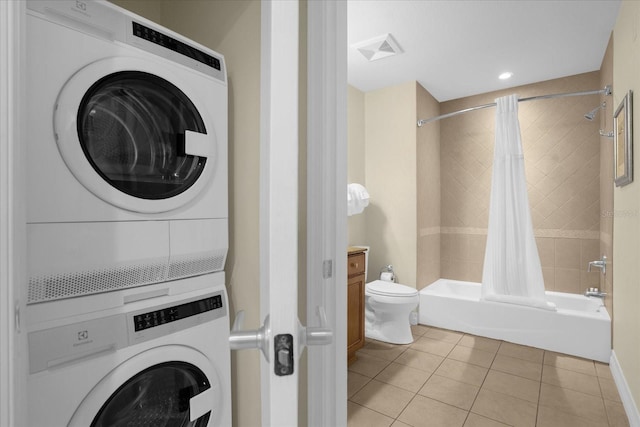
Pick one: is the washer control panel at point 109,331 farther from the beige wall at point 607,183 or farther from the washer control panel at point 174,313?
the beige wall at point 607,183

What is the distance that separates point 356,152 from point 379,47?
43.7 inches

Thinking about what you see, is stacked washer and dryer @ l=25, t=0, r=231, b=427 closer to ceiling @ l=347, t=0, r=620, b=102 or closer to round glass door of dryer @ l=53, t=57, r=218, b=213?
round glass door of dryer @ l=53, t=57, r=218, b=213

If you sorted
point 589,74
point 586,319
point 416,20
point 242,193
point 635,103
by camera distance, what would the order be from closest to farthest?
point 242,193, point 635,103, point 416,20, point 586,319, point 589,74

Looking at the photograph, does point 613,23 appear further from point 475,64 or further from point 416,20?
point 416,20

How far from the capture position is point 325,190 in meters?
1.23

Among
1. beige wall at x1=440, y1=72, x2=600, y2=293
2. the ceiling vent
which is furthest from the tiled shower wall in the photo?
the ceiling vent

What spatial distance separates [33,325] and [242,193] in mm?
808

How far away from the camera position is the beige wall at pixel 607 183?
2.44 meters

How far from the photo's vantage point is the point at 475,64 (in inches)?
114

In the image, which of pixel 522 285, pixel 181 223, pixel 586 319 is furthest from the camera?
pixel 522 285

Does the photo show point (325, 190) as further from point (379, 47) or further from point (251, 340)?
point (379, 47)

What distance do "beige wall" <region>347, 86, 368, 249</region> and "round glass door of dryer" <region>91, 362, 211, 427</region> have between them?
2.27 metres

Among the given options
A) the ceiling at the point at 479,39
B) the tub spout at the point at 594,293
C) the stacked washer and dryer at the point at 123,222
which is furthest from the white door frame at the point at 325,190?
the tub spout at the point at 594,293

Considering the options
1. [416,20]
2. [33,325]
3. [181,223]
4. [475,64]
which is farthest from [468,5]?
[33,325]
